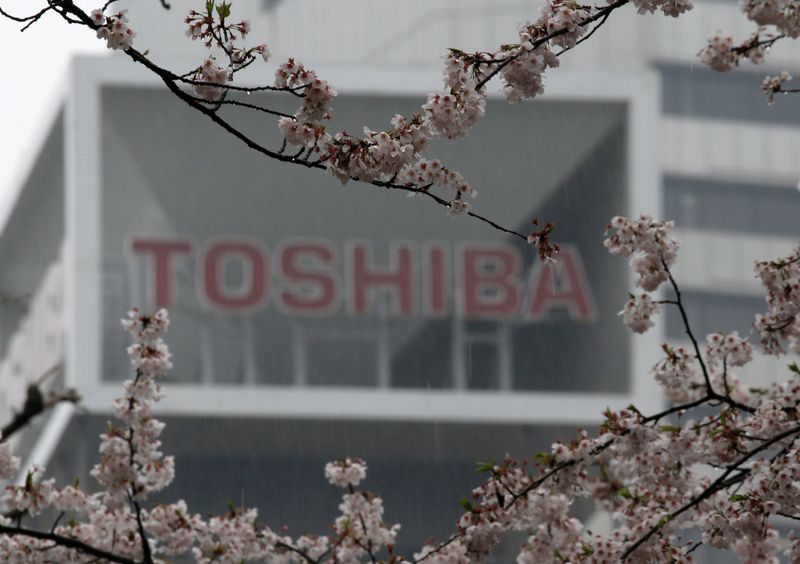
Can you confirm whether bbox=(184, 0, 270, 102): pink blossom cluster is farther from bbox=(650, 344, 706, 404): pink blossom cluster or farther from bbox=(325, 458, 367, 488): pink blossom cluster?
bbox=(325, 458, 367, 488): pink blossom cluster

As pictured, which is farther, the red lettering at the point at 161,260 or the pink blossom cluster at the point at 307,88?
the red lettering at the point at 161,260

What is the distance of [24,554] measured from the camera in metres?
9.11

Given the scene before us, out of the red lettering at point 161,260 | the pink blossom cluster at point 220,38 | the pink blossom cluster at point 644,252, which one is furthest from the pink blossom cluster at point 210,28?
the red lettering at point 161,260

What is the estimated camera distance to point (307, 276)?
3584 cm

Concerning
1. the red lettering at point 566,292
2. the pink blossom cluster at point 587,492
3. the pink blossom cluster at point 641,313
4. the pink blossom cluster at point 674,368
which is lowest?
the pink blossom cluster at point 587,492

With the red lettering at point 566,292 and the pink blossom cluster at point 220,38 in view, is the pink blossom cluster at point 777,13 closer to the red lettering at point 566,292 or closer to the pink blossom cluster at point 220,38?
the pink blossom cluster at point 220,38

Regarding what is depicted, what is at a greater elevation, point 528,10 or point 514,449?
point 528,10

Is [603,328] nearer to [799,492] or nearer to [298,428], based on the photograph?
[298,428]

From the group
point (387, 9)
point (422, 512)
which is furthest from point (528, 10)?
point (422, 512)

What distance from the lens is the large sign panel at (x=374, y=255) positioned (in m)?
35.4

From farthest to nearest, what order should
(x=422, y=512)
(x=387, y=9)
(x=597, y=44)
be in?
(x=597, y=44) → (x=387, y=9) → (x=422, y=512)

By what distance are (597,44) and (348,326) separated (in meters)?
38.4

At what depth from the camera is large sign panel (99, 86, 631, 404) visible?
1394 inches

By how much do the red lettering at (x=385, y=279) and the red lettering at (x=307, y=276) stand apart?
1.38ft
